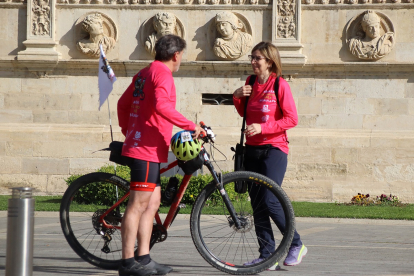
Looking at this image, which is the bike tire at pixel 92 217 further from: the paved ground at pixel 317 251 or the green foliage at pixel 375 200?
the green foliage at pixel 375 200

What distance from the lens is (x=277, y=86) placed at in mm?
5715

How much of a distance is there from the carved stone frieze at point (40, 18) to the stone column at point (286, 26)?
199 inches

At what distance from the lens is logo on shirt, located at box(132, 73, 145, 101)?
516cm

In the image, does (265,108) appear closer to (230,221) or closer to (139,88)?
(230,221)

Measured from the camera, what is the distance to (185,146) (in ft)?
16.7

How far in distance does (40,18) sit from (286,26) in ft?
18.0

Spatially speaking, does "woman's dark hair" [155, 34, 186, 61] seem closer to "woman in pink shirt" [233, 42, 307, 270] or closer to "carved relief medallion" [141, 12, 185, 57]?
"woman in pink shirt" [233, 42, 307, 270]

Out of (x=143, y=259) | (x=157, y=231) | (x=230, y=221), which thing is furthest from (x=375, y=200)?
(x=143, y=259)

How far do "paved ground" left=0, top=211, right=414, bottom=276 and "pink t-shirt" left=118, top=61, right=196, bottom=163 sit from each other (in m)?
1.09

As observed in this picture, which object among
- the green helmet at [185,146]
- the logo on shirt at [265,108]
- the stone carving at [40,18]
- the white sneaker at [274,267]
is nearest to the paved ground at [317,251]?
the white sneaker at [274,267]

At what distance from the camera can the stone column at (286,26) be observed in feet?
45.0

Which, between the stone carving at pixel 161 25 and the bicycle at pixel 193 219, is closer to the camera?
the bicycle at pixel 193 219

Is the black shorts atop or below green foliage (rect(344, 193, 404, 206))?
atop

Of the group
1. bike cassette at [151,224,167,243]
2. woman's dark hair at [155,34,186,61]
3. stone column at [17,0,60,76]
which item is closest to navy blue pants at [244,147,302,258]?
bike cassette at [151,224,167,243]
